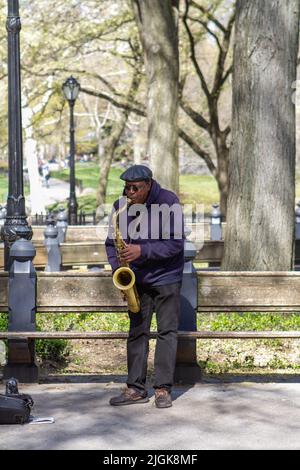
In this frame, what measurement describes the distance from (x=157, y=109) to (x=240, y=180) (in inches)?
375

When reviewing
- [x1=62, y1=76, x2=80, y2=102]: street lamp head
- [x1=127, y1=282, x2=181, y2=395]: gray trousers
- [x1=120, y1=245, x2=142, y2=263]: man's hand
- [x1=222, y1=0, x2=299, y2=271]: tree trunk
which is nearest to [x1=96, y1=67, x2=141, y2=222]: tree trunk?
[x1=62, y1=76, x2=80, y2=102]: street lamp head

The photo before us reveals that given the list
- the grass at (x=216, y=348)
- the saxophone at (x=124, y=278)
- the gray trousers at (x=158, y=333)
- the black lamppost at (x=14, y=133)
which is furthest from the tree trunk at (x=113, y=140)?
the saxophone at (x=124, y=278)

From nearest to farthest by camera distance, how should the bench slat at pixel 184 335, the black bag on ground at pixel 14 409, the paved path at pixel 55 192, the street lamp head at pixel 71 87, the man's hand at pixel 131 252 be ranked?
the black bag on ground at pixel 14 409, the man's hand at pixel 131 252, the bench slat at pixel 184 335, the street lamp head at pixel 71 87, the paved path at pixel 55 192

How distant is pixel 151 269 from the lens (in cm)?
758

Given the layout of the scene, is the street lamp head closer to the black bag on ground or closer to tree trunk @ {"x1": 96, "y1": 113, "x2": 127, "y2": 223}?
tree trunk @ {"x1": 96, "y1": 113, "x2": 127, "y2": 223}

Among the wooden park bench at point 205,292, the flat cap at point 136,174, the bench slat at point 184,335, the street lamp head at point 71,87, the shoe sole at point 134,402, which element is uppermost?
the street lamp head at point 71,87

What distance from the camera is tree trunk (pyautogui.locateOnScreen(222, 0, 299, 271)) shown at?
11.2m

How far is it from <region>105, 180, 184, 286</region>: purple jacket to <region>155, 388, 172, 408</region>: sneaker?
833 mm

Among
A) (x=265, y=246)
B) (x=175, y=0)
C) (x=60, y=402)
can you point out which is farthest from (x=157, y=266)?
(x=175, y=0)

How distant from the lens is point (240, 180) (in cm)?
1138

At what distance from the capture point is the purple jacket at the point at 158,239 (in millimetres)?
7461

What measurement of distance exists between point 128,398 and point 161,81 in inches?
536

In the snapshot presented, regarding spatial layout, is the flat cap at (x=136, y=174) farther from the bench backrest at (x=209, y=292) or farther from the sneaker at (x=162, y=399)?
the sneaker at (x=162, y=399)

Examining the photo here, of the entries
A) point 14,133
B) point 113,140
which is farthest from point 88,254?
point 113,140
